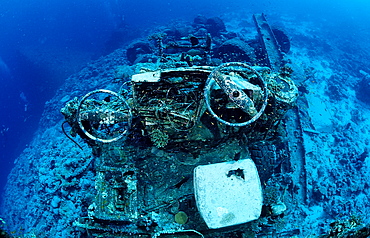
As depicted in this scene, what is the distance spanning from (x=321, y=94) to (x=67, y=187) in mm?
12637

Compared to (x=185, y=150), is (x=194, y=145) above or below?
above

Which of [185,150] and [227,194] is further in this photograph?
[185,150]

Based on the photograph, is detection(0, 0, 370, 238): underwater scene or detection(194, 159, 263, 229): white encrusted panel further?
detection(0, 0, 370, 238): underwater scene

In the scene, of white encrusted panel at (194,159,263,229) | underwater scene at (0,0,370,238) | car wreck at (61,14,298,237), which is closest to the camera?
white encrusted panel at (194,159,263,229)

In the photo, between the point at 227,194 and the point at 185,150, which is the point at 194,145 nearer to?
the point at 185,150

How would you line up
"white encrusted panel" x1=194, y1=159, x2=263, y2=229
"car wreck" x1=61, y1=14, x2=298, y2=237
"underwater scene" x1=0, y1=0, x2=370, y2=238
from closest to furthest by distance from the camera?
1. "white encrusted panel" x1=194, y1=159, x2=263, y2=229
2. "car wreck" x1=61, y1=14, x2=298, y2=237
3. "underwater scene" x1=0, y1=0, x2=370, y2=238

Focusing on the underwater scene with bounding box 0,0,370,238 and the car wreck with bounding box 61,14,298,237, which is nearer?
the car wreck with bounding box 61,14,298,237

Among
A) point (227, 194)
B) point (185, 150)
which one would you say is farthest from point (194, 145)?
point (227, 194)

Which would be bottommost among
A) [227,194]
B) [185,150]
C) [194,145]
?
[185,150]

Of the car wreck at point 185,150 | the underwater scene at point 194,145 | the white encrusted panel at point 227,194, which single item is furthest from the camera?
the underwater scene at point 194,145

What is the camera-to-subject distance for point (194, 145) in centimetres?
582

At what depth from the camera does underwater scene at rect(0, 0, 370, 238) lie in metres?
4.46

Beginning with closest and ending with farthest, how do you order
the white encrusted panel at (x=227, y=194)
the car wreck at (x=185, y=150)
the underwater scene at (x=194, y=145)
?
1. the white encrusted panel at (x=227, y=194)
2. the car wreck at (x=185, y=150)
3. the underwater scene at (x=194, y=145)

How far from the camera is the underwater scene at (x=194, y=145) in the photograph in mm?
4457
